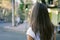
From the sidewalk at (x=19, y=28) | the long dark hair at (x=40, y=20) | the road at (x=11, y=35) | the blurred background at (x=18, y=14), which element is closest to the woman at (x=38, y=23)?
the long dark hair at (x=40, y=20)

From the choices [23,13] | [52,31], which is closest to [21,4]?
[23,13]

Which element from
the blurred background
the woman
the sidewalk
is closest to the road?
the blurred background

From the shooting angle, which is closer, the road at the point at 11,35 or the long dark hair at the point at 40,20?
the long dark hair at the point at 40,20

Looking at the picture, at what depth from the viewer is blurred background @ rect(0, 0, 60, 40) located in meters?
4.45

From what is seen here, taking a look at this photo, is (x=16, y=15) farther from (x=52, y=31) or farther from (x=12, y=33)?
(x=52, y=31)

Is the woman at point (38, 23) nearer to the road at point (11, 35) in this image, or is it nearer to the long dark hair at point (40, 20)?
the long dark hair at point (40, 20)

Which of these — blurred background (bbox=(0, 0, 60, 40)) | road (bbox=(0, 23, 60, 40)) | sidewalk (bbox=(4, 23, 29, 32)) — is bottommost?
road (bbox=(0, 23, 60, 40))

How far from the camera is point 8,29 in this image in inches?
176

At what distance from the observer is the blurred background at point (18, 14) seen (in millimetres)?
4445

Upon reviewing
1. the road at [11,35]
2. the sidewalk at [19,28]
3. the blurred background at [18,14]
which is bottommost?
the road at [11,35]

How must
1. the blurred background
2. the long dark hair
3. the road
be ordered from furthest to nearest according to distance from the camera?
the blurred background → the road → the long dark hair

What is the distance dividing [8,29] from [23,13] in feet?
2.06

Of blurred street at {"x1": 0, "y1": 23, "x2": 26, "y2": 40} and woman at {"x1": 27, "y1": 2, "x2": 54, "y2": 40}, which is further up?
woman at {"x1": 27, "y1": 2, "x2": 54, "y2": 40}

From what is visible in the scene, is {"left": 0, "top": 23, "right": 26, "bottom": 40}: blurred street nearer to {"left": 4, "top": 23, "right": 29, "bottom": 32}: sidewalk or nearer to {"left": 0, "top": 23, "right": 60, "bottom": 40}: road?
{"left": 0, "top": 23, "right": 60, "bottom": 40}: road
